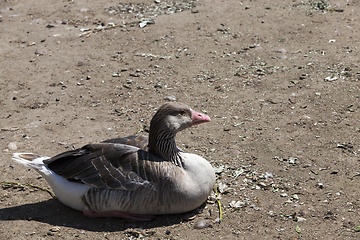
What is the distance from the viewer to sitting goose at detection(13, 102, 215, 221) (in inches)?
179

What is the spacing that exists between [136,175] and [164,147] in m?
0.50

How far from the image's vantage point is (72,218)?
4754 mm

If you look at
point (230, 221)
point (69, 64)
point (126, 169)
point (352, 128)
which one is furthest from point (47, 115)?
point (352, 128)

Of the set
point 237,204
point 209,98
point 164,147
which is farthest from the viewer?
point 209,98

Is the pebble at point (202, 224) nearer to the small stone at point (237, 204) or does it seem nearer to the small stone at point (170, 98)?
the small stone at point (237, 204)

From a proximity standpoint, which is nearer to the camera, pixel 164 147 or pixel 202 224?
pixel 202 224

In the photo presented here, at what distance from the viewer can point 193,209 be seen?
4.77 metres

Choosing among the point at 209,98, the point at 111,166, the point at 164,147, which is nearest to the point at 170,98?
the point at 209,98

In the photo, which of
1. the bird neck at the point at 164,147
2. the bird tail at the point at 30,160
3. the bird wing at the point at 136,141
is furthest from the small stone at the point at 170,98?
the bird tail at the point at 30,160

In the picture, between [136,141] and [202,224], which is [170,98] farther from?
[202,224]

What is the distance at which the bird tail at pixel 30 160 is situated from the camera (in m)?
4.74

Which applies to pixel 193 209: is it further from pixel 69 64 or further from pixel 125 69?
pixel 69 64

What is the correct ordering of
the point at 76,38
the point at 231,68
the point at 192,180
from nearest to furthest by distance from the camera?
the point at 192,180 < the point at 231,68 < the point at 76,38

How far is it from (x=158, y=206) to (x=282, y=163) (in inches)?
81.8
